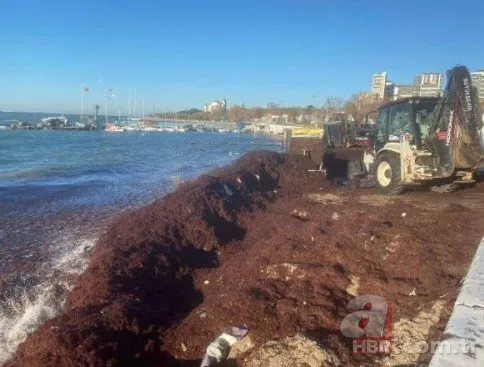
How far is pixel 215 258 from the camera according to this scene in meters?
7.80

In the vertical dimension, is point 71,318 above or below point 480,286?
below

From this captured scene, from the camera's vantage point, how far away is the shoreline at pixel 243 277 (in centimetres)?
428

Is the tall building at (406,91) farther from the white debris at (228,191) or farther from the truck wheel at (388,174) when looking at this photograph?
the white debris at (228,191)

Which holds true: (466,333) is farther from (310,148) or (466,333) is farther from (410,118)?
(310,148)

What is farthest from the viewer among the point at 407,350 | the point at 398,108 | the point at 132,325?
the point at 398,108

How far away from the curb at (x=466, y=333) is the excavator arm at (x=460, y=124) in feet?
18.3

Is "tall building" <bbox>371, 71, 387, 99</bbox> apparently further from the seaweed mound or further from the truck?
the seaweed mound

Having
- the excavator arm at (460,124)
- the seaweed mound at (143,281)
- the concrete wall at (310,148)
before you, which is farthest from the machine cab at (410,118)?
the concrete wall at (310,148)

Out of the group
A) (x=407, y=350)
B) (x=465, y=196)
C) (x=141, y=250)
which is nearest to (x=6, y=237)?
(x=141, y=250)

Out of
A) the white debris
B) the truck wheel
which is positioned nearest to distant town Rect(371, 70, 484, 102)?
the truck wheel

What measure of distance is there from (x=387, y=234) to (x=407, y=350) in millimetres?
2793

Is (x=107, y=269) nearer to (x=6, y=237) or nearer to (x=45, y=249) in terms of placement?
(x=45, y=249)

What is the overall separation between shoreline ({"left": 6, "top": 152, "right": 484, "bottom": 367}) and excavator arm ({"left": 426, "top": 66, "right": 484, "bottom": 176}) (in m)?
1.01

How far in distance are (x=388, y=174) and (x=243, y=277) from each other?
645 centimetres
